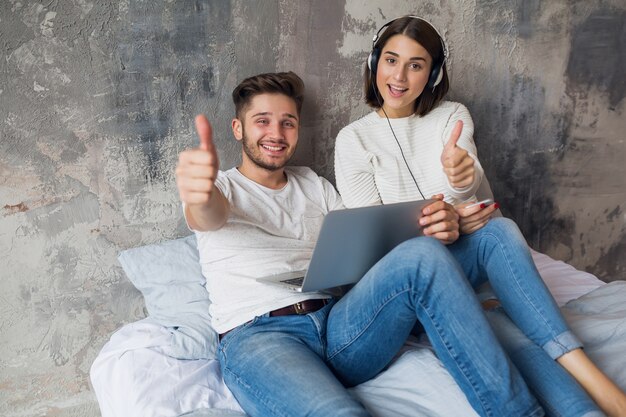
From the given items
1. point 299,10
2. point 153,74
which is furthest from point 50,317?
point 299,10

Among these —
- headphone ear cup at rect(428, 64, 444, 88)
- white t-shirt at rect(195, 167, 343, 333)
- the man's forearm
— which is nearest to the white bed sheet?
white t-shirt at rect(195, 167, 343, 333)

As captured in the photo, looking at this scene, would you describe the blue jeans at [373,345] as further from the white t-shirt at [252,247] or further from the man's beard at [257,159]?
the man's beard at [257,159]

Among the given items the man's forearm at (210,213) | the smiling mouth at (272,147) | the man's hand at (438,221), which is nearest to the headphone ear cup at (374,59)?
the smiling mouth at (272,147)

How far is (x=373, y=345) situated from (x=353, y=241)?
0.83 feet

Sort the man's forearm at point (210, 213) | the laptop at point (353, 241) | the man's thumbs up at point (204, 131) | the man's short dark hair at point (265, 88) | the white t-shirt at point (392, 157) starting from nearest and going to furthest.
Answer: the man's thumbs up at point (204, 131) < the laptop at point (353, 241) < the man's forearm at point (210, 213) < the man's short dark hair at point (265, 88) < the white t-shirt at point (392, 157)

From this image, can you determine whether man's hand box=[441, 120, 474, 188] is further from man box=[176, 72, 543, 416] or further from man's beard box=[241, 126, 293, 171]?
man's beard box=[241, 126, 293, 171]

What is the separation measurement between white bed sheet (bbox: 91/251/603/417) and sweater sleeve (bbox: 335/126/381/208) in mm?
485

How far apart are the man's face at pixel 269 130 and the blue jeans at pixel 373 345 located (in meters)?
0.47

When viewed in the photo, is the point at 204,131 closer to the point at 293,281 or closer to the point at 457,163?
the point at 293,281

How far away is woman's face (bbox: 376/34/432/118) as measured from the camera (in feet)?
5.52

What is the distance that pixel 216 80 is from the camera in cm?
177

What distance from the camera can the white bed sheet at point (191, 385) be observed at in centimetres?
124

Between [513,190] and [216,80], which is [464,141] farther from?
[216,80]

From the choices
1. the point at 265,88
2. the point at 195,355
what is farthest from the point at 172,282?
the point at 265,88
